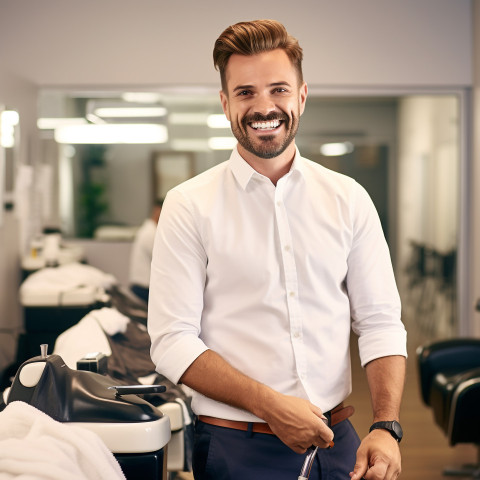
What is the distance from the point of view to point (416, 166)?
5.22m

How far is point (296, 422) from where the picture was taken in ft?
4.17

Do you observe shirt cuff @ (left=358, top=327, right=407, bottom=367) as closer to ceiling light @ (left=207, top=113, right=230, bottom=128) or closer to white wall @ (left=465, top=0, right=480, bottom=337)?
white wall @ (left=465, top=0, right=480, bottom=337)

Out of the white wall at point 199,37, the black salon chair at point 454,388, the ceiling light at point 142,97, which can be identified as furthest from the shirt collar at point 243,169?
the ceiling light at point 142,97

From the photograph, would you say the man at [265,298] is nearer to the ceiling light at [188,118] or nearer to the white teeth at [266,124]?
the white teeth at [266,124]

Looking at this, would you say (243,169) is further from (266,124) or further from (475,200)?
(475,200)

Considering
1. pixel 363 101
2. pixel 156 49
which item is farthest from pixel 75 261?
pixel 363 101

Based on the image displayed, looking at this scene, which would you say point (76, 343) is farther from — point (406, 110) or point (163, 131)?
point (406, 110)

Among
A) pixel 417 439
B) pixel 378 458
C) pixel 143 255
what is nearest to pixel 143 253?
pixel 143 255

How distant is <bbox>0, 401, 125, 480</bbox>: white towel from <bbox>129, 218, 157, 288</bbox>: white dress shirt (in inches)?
142

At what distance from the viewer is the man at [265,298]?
1338mm

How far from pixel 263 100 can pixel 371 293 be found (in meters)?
0.47

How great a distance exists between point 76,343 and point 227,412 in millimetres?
1013

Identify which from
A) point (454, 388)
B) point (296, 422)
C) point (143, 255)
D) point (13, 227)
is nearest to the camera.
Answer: point (296, 422)

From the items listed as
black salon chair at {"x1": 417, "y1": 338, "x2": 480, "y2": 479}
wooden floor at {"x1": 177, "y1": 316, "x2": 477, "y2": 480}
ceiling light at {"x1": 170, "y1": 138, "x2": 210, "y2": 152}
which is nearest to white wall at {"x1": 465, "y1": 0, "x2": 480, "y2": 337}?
wooden floor at {"x1": 177, "y1": 316, "x2": 477, "y2": 480}
